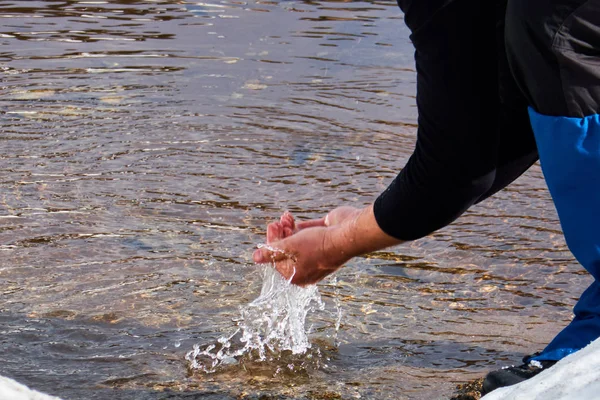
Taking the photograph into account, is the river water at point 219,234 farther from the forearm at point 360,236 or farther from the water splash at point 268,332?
the forearm at point 360,236

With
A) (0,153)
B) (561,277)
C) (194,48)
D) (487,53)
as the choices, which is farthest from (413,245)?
(194,48)

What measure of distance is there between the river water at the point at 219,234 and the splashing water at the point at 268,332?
0.21 feet

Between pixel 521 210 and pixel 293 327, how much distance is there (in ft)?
6.61

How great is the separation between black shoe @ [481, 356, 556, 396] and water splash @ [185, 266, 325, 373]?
1.02m

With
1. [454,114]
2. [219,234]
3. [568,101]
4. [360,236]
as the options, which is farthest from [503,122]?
[219,234]

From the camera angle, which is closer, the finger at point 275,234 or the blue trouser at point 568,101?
the blue trouser at point 568,101

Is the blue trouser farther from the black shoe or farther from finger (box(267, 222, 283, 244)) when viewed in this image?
finger (box(267, 222, 283, 244))

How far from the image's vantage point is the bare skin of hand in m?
2.78

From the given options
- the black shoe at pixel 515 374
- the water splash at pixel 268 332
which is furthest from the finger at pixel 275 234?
the black shoe at pixel 515 374

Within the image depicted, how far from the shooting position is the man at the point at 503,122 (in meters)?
2.21

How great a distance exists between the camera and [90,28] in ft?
30.7

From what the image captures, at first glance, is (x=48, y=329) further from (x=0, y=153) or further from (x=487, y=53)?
(x=0, y=153)

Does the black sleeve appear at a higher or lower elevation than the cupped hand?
higher

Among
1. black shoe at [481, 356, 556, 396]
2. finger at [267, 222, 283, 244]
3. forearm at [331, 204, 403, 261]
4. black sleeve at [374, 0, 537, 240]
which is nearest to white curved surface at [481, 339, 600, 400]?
black shoe at [481, 356, 556, 396]
